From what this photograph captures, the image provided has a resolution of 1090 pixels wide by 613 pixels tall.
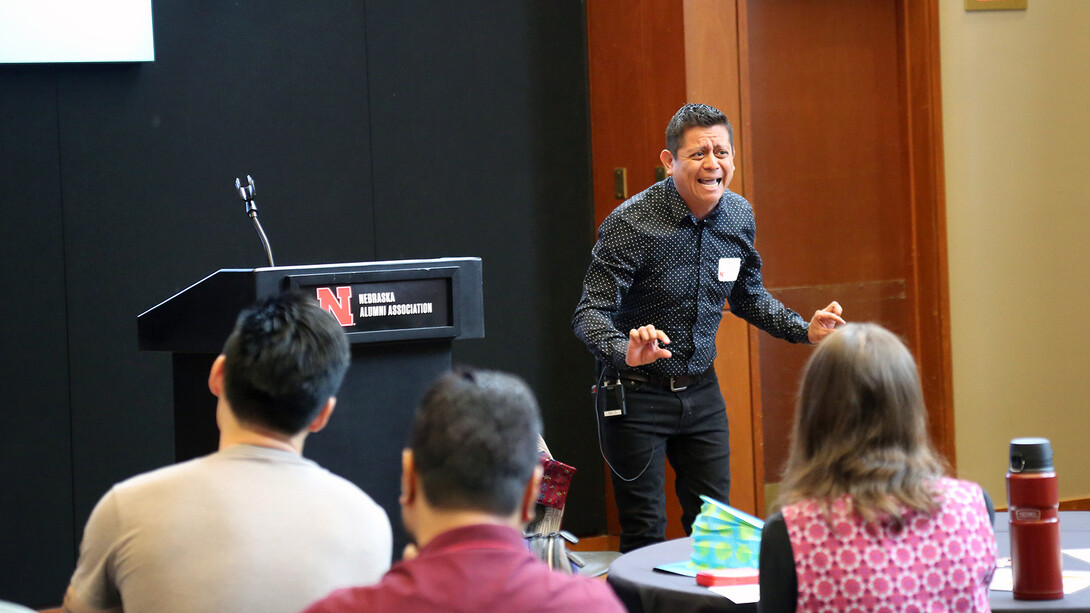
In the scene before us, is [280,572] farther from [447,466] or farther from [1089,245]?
[1089,245]

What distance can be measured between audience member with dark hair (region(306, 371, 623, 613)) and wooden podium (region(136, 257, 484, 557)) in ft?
4.09

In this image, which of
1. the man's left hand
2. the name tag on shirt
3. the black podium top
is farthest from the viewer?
the name tag on shirt

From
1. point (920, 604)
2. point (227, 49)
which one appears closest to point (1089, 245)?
point (227, 49)

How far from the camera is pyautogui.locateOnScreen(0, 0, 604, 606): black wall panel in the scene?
163 inches

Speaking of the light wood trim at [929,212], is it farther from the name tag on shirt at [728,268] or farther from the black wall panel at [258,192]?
the name tag on shirt at [728,268]

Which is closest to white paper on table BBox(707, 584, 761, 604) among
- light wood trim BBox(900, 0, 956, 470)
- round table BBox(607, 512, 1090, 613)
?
round table BBox(607, 512, 1090, 613)

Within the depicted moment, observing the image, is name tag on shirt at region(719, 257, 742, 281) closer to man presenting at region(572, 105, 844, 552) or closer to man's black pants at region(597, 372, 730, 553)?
man presenting at region(572, 105, 844, 552)

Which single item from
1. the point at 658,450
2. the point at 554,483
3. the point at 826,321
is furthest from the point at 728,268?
the point at 554,483

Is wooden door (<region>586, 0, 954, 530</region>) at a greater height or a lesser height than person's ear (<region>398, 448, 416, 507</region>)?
greater

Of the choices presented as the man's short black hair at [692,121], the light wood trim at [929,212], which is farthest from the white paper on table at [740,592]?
the light wood trim at [929,212]

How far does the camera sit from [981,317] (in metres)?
5.31

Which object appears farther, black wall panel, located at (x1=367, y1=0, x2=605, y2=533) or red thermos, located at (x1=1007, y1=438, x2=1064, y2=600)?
black wall panel, located at (x1=367, y1=0, x2=605, y2=533)

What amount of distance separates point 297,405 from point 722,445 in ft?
6.70

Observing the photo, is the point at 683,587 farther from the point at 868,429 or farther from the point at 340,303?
the point at 340,303
